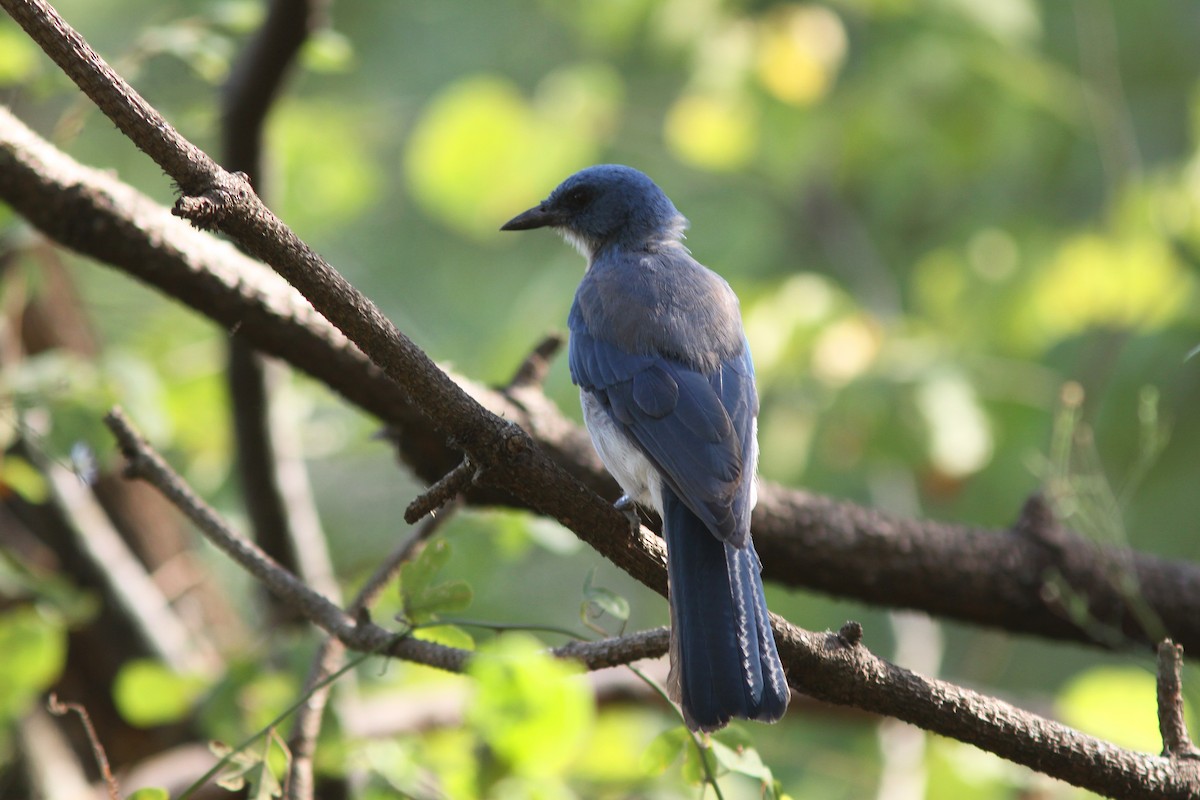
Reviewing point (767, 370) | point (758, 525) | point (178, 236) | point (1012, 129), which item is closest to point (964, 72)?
point (1012, 129)

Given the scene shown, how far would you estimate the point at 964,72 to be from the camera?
5520 millimetres

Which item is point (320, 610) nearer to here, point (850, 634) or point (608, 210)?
point (850, 634)

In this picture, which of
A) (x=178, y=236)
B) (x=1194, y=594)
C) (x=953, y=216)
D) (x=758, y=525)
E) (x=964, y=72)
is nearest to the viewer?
(x=178, y=236)

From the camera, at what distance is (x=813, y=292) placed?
463 centimetres

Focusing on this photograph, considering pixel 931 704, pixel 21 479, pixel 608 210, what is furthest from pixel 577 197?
pixel 931 704

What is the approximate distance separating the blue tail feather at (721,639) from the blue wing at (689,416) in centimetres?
8

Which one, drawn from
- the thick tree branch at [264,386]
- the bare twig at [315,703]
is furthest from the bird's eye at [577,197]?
the bare twig at [315,703]

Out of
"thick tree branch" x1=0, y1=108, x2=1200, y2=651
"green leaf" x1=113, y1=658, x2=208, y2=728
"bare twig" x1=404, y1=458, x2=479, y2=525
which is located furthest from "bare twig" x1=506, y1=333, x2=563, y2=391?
"green leaf" x1=113, y1=658, x2=208, y2=728

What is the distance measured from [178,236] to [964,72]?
390 cm

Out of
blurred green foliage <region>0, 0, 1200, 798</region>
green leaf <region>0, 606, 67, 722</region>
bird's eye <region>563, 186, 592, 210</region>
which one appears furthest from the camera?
bird's eye <region>563, 186, 592, 210</region>

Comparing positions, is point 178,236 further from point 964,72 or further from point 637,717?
point 964,72

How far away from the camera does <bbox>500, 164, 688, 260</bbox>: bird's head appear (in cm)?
415

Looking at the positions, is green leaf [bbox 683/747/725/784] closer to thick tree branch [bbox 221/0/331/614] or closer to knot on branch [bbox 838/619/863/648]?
knot on branch [bbox 838/619/863/648]

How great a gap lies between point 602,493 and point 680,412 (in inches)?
16.6
